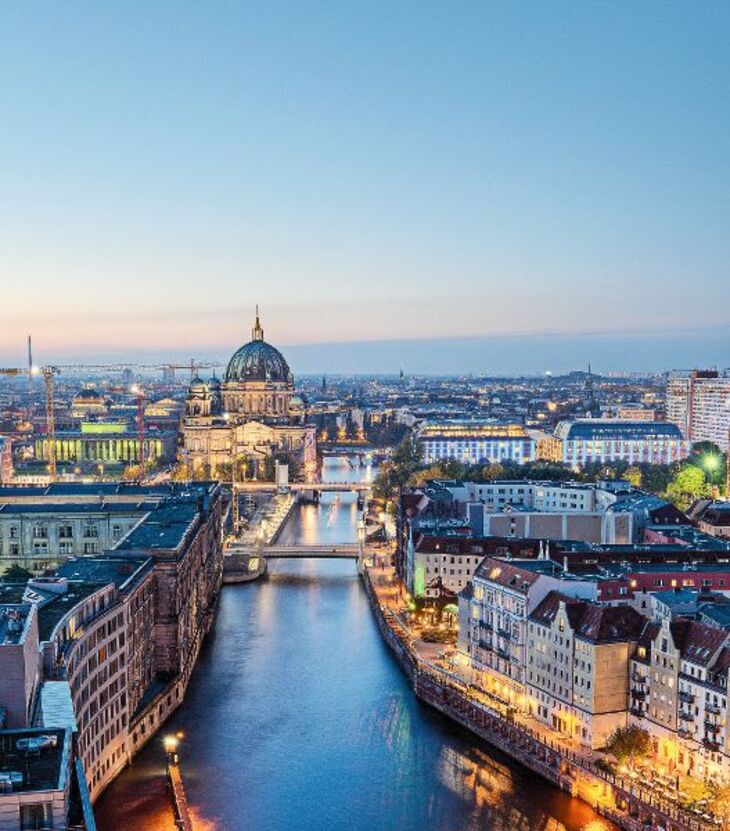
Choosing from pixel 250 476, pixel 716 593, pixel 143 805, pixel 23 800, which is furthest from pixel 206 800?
pixel 250 476

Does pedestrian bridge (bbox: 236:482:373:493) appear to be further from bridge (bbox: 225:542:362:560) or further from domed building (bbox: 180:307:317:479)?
bridge (bbox: 225:542:362:560)

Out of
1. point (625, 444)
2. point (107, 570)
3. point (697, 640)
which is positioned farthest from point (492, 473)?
point (697, 640)

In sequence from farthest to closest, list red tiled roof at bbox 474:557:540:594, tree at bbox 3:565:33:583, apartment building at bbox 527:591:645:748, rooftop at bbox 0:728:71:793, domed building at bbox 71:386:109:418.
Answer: domed building at bbox 71:386:109:418 < tree at bbox 3:565:33:583 < red tiled roof at bbox 474:557:540:594 < apartment building at bbox 527:591:645:748 < rooftop at bbox 0:728:71:793

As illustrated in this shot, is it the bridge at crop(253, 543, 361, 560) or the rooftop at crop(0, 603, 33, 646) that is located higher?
the rooftop at crop(0, 603, 33, 646)

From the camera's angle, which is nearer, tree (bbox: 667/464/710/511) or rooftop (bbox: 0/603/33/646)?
rooftop (bbox: 0/603/33/646)

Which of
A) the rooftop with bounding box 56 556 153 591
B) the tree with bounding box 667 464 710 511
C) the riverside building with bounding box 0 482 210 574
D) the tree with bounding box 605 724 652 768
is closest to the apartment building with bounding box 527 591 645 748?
the tree with bounding box 605 724 652 768

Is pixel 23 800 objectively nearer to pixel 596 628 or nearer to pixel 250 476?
pixel 596 628

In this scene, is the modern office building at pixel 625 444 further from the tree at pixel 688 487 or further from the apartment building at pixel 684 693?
the apartment building at pixel 684 693

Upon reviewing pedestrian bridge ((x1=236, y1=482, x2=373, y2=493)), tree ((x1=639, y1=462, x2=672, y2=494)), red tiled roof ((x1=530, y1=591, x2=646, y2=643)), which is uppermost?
→ red tiled roof ((x1=530, y1=591, x2=646, y2=643))
